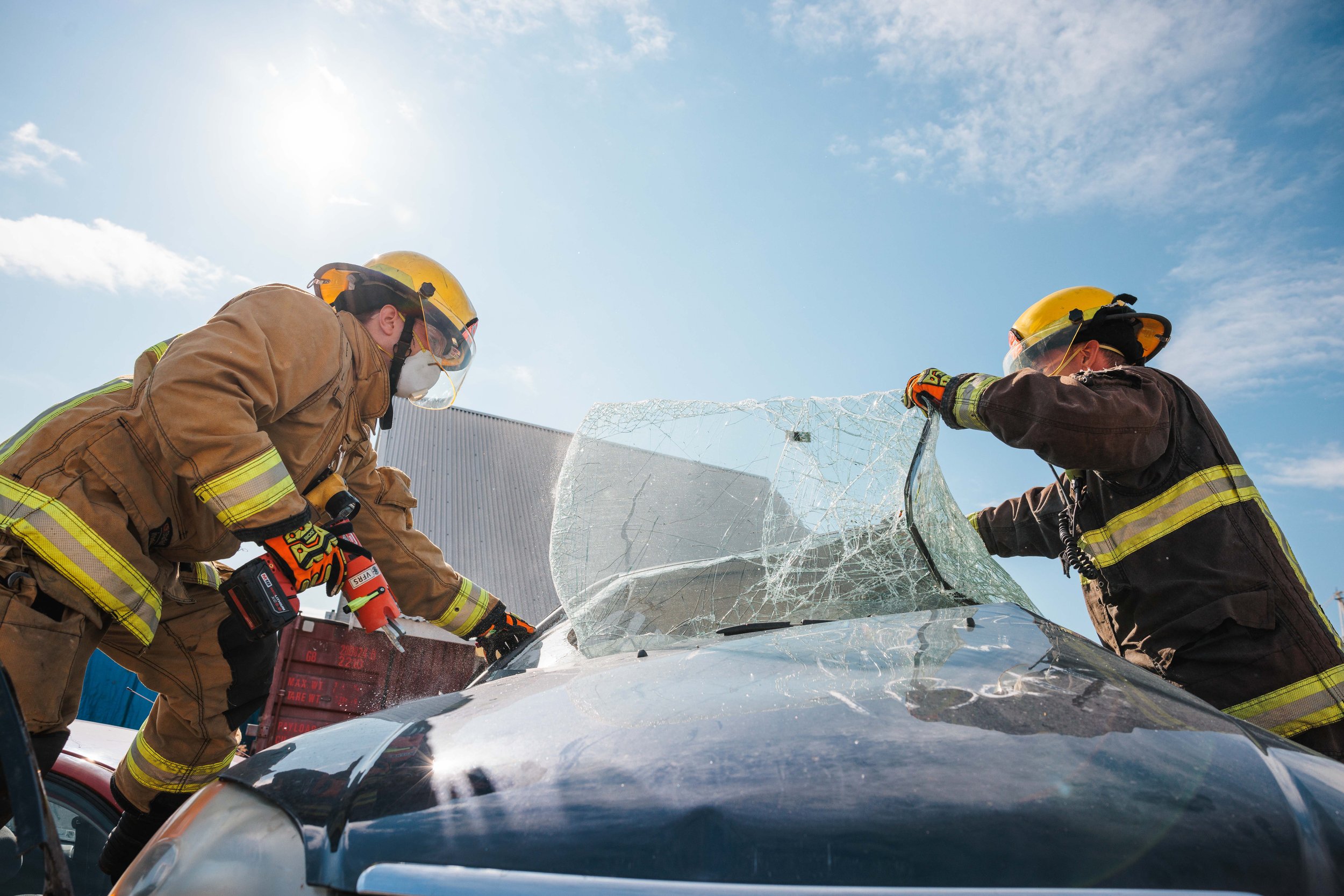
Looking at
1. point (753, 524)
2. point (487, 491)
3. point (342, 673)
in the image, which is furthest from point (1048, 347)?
point (487, 491)

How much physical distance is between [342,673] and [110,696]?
2.47 meters

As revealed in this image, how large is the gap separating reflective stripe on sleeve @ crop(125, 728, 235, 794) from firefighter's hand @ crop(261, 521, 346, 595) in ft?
2.73

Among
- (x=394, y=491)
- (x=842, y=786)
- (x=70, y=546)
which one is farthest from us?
(x=394, y=491)

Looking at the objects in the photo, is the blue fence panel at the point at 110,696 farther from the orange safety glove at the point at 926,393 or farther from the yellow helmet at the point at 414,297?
the orange safety glove at the point at 926,393

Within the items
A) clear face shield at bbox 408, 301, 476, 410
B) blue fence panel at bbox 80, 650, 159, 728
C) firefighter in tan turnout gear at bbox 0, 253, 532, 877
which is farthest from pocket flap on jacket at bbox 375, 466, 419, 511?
blue fence panel at bbox 80, 650, 159, 728

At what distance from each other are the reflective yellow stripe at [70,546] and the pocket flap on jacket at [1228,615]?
2776mm

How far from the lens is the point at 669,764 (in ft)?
2.98

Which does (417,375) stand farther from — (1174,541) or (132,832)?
(1174,541)

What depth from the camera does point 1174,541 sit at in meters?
2.12

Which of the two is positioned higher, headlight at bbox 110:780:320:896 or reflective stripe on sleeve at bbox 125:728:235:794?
headlight at bbox 110:780:320:896

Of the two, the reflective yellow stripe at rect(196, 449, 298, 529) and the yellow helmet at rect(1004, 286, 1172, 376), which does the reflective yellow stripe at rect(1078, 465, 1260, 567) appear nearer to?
the yellow helmet at rect(1004, 286, 1172, 376)

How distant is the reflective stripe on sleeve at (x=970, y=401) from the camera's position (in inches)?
86.0

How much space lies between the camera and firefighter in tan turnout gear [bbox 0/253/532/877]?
188cm

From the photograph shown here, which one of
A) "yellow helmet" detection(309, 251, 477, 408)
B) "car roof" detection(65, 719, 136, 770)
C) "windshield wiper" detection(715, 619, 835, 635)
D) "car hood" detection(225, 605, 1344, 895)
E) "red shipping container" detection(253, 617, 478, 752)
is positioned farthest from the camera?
"red shipping container" detection(253, 617, 478, 752)
